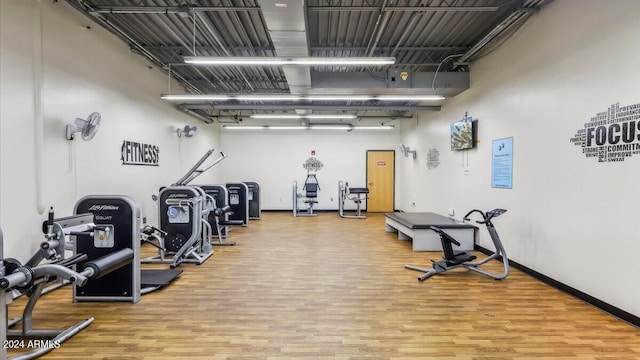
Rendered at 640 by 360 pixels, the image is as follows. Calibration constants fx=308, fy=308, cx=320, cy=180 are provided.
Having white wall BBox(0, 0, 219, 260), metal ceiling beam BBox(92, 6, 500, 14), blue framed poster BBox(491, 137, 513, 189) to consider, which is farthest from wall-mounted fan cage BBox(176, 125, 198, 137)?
blue framed poster BBox(491, 137, 513, 189)

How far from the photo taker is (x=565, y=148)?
12.0ft

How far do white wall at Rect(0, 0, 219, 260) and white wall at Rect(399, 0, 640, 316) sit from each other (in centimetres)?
634

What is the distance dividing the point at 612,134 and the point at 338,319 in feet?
10.7

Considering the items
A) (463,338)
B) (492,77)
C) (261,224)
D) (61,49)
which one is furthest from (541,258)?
(61,49)

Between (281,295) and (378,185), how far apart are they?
799 cm

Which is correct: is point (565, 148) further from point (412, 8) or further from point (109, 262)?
point (109, 262)

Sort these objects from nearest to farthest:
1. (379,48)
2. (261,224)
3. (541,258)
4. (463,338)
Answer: (463,338), (541,258), (379,48), (261,224)

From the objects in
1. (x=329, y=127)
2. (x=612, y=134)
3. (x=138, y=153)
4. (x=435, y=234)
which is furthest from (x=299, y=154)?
(x=612, y=134)

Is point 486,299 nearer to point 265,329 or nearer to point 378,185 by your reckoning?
point 265,329

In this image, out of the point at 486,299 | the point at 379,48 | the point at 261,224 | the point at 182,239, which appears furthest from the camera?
the point at 261,224

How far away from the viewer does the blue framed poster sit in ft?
15.4

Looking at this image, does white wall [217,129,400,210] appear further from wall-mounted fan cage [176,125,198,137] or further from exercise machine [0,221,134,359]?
exercise machine [0,221,134,359]

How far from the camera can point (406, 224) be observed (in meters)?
5.89

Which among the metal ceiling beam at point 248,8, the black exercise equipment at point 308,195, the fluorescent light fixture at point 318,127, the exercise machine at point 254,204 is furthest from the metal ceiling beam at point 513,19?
the exercise machine at point 254,204
